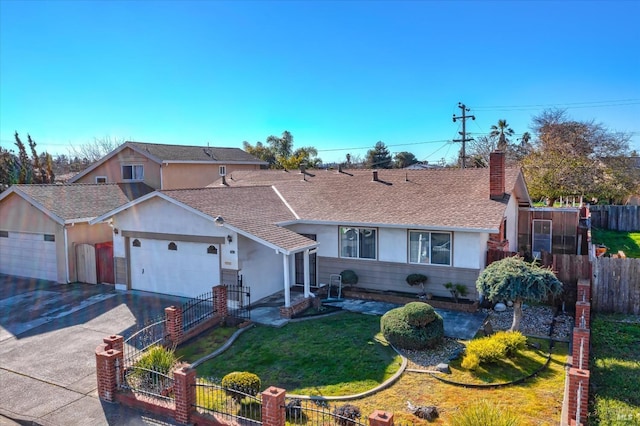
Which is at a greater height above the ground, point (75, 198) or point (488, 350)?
point (75, 198)

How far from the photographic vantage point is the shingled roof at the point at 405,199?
15.7m

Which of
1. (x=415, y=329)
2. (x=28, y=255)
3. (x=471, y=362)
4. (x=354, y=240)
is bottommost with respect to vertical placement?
(x=471, y=362)

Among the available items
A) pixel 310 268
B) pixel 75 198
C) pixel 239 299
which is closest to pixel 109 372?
pixel 239 299

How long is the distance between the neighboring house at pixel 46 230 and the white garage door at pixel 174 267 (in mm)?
3496

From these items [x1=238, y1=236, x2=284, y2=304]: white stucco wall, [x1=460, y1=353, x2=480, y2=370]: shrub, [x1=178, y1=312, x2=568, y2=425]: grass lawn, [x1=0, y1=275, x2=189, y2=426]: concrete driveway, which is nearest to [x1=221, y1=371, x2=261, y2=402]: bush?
[x1=178, y1=312, x2=568, y2=425]: grass lawn

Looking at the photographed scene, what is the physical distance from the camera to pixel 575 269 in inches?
595

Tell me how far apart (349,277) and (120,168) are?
21.7 meters

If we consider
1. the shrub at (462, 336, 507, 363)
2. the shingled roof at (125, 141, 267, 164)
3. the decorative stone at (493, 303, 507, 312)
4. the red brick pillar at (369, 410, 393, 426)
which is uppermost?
A: the shingled roof at (125, 141, 267, 164)

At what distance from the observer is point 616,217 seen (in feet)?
105

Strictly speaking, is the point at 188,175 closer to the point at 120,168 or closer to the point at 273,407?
the point at 120,168

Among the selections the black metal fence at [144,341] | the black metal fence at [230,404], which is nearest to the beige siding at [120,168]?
the black metal fence at [144,341]

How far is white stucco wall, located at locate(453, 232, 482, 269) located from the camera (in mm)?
15203

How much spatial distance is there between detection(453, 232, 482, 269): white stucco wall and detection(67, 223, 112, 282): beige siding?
54.3 feet

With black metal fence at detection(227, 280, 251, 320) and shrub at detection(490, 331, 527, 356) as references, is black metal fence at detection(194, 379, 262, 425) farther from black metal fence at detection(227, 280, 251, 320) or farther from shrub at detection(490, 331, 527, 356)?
Answer: shrub at detection(490, 331, 527, 356)
